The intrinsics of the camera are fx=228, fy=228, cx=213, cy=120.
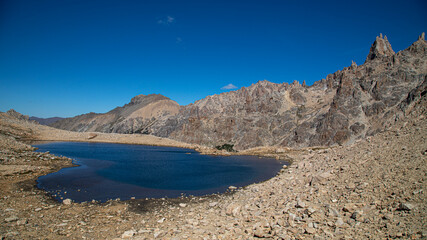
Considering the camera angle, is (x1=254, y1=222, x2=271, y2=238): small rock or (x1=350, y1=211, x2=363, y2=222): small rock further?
(x1=254, y1=222, x2=271, y2=238): small rock

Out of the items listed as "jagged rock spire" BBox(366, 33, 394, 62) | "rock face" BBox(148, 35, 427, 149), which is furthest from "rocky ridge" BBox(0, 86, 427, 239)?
"jagged rock spire" BBox(366, 33, 394, 62)

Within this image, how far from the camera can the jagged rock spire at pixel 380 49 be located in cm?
12325

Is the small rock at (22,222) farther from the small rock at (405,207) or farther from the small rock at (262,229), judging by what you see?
the small rock at (405,207)

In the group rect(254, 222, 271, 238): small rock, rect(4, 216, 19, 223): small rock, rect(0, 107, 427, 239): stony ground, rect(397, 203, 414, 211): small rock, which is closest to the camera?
rect(397, 203, 414, 211): small rock

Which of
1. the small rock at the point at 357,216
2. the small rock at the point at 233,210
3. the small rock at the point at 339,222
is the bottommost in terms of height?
the small rock at the point at 233,210

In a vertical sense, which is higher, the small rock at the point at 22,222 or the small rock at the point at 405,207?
the small rock at the point at 405,207

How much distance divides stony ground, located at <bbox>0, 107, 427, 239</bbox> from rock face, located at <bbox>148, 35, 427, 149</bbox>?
60894 millimetres

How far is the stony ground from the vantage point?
10609 millimetres

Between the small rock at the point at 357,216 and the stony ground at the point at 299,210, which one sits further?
the small rock at the point at 357,216

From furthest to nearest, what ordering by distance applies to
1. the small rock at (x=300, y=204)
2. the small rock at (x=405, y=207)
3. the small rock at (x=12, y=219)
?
the small rock at (x=12, y=219), the small rock at (x=300, y=204), the small rock at (x=405, y=207)

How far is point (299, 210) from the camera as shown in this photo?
43.7ft

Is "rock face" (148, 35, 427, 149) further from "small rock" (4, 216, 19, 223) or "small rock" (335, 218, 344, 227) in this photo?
"small rock" (4, 216, 19, 223)

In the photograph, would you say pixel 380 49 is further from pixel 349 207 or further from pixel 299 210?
pixel 299 210

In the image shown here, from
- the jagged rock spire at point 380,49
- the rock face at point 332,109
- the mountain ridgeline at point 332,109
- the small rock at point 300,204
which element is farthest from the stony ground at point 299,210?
the jagged rock spire at point 380,49
